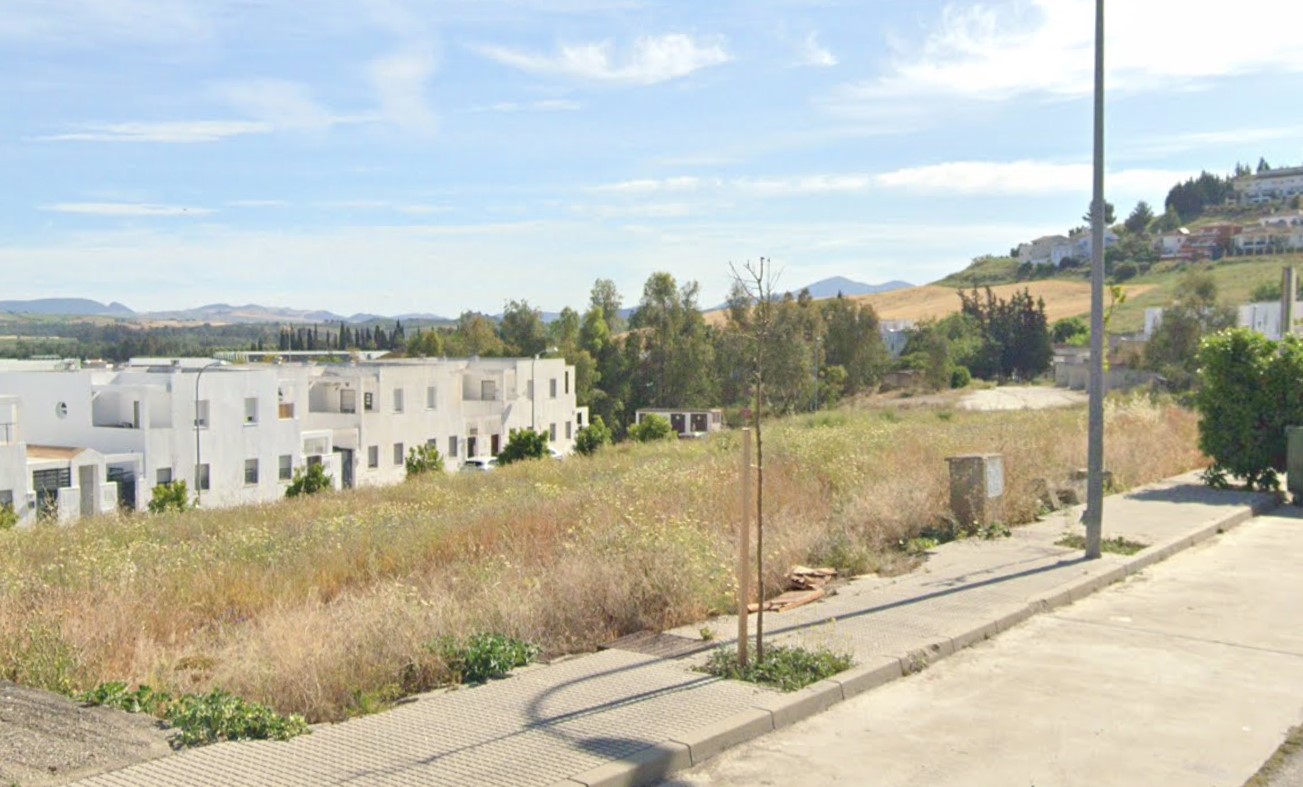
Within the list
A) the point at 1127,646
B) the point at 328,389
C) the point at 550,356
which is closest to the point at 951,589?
the point at 1127,646

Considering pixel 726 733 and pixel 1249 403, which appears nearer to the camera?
pixel 726 733

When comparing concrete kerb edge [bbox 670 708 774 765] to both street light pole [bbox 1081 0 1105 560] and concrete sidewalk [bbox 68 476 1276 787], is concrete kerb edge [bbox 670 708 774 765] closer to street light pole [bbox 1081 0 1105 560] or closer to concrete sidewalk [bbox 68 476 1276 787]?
concrete sidewalk [bbox 68 476 1276 787]

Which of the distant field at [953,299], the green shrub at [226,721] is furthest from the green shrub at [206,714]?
the distant field at [953,299]

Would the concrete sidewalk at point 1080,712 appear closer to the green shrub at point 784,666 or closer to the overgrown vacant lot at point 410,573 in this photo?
the green shrub at point 784,666

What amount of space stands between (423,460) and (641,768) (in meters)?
47.1

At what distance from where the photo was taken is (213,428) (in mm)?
46719

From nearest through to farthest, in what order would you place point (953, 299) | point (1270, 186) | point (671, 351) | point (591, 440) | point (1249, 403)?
point (1249, 403), point (591, 440), point (671, 351), point (953, 299), point (1270, 186)

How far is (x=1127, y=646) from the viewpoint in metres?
8.68

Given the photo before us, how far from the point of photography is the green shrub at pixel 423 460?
49.8m

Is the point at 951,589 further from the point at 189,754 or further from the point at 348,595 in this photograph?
the point at 189,754

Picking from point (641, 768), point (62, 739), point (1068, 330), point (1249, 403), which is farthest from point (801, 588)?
point (1068, 330)

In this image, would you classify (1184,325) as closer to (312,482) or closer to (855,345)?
(855,345)

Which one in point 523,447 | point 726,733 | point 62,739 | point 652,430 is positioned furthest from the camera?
point 652,430

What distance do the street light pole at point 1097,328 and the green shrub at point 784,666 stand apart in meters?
5.40
